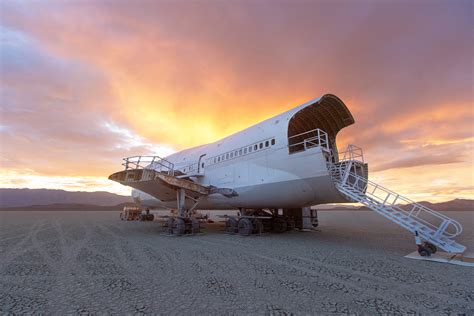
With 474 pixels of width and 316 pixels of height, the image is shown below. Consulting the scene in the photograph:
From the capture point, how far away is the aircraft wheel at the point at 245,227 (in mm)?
18125

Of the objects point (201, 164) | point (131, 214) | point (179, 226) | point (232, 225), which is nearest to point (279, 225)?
point (232, 225)

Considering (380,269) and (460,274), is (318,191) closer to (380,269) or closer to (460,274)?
(380,269)

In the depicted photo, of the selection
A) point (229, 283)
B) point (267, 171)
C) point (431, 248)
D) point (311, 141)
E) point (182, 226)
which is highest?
point (311, 141)

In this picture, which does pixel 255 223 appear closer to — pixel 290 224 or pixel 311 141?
pixel 290 224

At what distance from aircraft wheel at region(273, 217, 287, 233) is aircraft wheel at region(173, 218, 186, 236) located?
7.86 m

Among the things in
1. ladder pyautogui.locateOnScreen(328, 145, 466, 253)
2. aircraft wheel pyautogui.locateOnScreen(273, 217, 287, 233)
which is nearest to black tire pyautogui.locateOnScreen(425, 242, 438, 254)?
ladder pyautogui.locateOnScreen(328, 145, 466, 253)

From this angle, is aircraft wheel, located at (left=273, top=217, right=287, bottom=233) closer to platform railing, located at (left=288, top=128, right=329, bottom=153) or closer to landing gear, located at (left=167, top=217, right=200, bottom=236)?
platform railing, located at (left=288, top=128, right=329, bottom=153)

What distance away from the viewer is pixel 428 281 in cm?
760

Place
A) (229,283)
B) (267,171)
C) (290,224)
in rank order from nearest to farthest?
(229,283) < (267,171) < (290,224)

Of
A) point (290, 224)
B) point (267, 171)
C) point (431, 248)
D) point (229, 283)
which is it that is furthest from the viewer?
point (290, 224)

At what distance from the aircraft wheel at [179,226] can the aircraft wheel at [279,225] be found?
25.8 feet

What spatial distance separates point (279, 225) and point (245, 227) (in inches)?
165

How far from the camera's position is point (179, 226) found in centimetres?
1808

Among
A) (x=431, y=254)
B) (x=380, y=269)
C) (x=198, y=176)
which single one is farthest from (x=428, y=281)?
(x=198, y=176)
